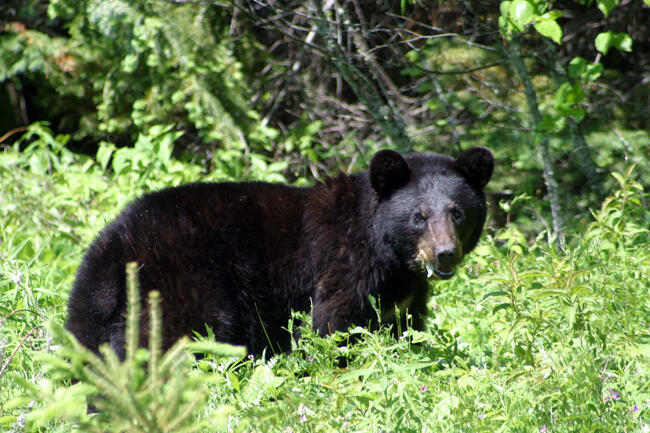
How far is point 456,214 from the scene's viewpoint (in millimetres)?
4141

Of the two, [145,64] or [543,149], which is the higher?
[145,64]

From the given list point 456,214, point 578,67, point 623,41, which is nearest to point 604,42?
point 623,41

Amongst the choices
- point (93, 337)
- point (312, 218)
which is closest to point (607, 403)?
point (312, 218)

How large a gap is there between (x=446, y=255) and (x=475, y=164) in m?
0.74

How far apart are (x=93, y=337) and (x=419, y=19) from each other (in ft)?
18.2

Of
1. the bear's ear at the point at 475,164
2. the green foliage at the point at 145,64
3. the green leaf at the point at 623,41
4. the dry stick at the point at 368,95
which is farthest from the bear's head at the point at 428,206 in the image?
the green foliage at the point at 145,64

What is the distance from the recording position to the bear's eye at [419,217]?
412 cm

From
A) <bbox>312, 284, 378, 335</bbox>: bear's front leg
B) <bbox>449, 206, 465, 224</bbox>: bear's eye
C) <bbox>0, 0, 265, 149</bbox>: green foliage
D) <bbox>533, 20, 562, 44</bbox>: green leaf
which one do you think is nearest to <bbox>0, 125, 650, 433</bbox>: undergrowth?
<bbox>312, 284, 378, 335</bbox>: bear's front leg

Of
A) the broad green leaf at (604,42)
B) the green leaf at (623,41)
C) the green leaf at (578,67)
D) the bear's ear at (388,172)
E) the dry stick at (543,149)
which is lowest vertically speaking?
the dry stick at (543,149)

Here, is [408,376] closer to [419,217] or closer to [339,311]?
[339,311]

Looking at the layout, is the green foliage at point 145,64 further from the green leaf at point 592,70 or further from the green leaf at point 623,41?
the green leaf at point 623,41

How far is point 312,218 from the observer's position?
4238mm

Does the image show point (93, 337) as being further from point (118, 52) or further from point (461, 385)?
point (118, 52)

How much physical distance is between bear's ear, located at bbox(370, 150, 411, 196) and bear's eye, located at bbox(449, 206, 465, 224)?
0.35 metres
